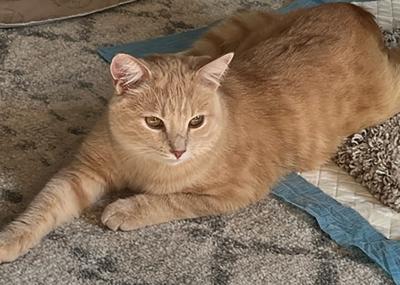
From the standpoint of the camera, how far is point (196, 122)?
161 centimetres

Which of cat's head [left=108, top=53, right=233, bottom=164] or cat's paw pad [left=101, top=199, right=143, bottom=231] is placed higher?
cat's head [left=108, top=53, right=233, bottom=164]

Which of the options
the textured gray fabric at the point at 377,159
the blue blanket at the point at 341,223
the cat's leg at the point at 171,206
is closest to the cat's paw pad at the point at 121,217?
the cat's leg at the point at 171,206

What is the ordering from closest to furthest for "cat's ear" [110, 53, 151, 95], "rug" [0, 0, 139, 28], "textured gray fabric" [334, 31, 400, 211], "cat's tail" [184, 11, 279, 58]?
"cat's ear" [110, 53, 151, 95], "textured gray fabric" [334, 31, 400, 211], "cat's tail" [184, 11, 279, 58], "rug" [0, 0, 139, 28]

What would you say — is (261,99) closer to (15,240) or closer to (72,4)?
(15,240)

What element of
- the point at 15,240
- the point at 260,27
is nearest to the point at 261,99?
the point at 260,27

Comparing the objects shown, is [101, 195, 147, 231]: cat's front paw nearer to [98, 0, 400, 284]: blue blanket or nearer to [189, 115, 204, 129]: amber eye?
[189, 115, 204, 129]: amber eye

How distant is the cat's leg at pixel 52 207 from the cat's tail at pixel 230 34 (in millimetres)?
564

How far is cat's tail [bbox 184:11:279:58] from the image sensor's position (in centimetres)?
209

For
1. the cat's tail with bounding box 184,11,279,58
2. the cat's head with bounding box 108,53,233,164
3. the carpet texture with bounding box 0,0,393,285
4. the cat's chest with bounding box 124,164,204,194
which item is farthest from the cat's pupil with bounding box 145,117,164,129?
the cat's tail with bounding box 184,11,279,58

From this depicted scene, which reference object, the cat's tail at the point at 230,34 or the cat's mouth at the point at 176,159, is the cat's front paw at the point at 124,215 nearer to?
the cat's mouth at the point at 176,159

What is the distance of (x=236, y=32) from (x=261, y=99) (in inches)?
15.2

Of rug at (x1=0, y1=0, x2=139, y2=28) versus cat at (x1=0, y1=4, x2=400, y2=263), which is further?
rug at (x1=0, y1=0, x2=139, y2=28)

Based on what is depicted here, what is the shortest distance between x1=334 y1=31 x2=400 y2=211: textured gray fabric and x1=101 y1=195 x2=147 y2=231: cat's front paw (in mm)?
573

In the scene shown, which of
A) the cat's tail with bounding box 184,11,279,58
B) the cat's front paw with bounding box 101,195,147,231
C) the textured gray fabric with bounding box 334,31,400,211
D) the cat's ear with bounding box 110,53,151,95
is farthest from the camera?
the cat's tail with bounding box 184,11,279,58
